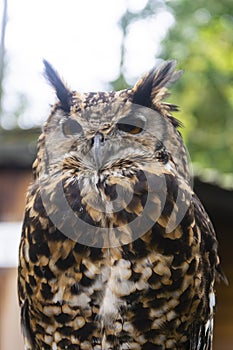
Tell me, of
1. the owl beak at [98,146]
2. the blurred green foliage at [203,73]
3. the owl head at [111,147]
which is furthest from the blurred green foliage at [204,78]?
the owl beak at [98,146]

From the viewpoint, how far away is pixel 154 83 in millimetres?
1411

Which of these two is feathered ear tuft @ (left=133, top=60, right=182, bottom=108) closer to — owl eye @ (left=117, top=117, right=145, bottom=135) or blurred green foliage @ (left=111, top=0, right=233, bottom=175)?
owl eye @ (left=117, top=117, right=145, bottom=135)

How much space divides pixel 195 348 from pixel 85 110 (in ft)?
2.04

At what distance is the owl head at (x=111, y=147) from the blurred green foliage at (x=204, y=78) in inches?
113

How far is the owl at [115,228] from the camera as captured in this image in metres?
1.40

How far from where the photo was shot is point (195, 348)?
1.56m

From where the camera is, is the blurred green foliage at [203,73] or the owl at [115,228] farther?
the blurred green foliage at [203,73]

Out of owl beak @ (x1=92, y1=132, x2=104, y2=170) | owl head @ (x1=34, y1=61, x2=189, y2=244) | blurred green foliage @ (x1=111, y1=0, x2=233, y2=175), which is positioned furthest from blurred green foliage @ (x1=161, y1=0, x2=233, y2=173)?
owl beak @ (x1=92, y1=132, x2=104, y2=170)

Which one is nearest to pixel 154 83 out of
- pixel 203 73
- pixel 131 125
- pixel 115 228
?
pixel 131 125

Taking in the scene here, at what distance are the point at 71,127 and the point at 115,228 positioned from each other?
0.78 ft

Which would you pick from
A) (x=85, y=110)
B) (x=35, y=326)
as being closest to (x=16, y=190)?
(x=35, y=326)

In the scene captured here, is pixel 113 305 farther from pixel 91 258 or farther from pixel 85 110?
pixel 85 110

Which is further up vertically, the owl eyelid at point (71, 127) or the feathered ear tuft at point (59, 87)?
the feathered ear tuft at point (59, 87)

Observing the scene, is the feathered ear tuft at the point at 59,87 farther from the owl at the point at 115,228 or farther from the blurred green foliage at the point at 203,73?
the blurred green foliage at the point at 203,73
